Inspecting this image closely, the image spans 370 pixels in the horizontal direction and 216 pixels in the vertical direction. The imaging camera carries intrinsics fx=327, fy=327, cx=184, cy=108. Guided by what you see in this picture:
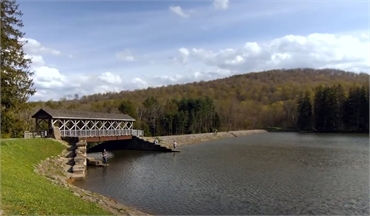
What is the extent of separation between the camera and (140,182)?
2358 cm

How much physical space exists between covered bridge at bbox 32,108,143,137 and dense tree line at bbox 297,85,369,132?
7591 centimetres

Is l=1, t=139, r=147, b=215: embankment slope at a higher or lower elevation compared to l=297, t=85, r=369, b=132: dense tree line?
lower

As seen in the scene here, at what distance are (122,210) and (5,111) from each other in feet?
51.7

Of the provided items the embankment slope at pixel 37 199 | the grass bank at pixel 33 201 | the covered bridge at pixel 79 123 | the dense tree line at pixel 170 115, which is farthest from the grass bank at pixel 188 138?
the grass bank at pixel 33 201

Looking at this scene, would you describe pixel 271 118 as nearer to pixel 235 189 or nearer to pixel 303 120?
pixel 303 120

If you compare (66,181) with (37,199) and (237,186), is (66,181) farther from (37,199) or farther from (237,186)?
(237,186)

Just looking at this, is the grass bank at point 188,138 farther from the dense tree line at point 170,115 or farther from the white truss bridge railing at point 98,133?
the dense tree line at point 170,115

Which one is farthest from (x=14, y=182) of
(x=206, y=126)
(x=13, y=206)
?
(x=206, y=126)

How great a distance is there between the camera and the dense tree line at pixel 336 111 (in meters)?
98.9

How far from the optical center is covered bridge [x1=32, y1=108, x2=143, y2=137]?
1442 inches

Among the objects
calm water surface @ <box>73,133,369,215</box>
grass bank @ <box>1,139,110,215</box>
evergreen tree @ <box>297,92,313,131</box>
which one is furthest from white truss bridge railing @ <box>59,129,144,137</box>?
evergreen tree @ <box>297,92,313,131</box>

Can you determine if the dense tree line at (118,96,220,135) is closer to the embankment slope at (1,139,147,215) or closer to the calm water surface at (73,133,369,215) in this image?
the calm water surface at (73,133,369,215)

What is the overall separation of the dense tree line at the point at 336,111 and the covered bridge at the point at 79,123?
75.9m

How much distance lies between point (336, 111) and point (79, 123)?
283ft
